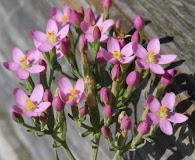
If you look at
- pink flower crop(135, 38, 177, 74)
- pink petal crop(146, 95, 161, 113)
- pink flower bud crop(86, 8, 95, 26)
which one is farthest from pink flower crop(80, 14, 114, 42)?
pink petal crop(146, 95, 161, 113)

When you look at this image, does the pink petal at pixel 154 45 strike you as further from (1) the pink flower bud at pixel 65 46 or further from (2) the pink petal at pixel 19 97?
(2) the pink petal at pixel 19 97

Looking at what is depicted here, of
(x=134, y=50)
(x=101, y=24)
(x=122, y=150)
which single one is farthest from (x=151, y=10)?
(x=122, y=150)

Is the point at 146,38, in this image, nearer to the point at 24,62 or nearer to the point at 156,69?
the point at 156,69

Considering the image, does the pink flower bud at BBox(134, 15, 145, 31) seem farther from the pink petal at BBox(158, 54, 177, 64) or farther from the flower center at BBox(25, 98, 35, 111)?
the flower center at BBox(25, 98, 35, 111)

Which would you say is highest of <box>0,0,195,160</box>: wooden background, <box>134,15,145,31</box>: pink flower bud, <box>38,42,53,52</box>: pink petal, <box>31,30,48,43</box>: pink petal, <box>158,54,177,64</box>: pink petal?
<box>134,15,145,31</box>: pink flower bud

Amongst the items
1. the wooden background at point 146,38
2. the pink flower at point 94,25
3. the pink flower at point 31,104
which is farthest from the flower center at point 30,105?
the wooden background at point 146,38

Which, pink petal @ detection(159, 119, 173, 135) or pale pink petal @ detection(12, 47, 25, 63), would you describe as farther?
pale pink petal @ detection(12, 47, 25, 63)

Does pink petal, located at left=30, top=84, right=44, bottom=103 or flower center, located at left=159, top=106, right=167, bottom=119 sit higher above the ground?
flower center, located at left=159, top=106, right=167, bottom=119

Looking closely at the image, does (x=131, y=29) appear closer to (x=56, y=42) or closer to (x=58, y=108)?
(x=56, y=42)
